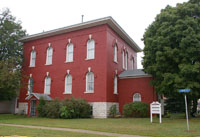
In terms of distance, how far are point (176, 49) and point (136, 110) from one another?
7.91 metres

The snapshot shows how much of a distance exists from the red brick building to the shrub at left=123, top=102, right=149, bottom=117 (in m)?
1.86

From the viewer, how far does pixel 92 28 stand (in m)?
24.7

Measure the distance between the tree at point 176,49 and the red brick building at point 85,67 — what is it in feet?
17.2

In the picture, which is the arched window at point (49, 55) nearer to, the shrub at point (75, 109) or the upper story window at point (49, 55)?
the upper story window at point (49, 55)

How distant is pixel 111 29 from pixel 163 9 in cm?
653

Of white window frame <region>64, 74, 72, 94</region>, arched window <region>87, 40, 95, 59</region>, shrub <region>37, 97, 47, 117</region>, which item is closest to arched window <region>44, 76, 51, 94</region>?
white window frame <region>64, 74, 72, 94</region>

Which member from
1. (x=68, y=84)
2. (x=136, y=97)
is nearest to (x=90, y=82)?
(x=68, y=84)

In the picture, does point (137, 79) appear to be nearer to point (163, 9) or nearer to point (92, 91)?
point (92, 91)

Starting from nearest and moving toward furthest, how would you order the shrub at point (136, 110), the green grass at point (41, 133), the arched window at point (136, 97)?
1. the green grass at point (41, 133)
2. the shrub at point (136, 110)
3. the arched window at point (136, 97)

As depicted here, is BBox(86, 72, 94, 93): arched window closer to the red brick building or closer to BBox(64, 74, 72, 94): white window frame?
the red brick building

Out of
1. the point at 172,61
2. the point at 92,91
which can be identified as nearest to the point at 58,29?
the point at 92,91

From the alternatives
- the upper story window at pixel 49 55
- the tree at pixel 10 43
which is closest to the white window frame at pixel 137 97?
the upper story window at pixel 49 55

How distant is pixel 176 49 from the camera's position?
1762 cm

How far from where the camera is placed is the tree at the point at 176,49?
17.0 metres
